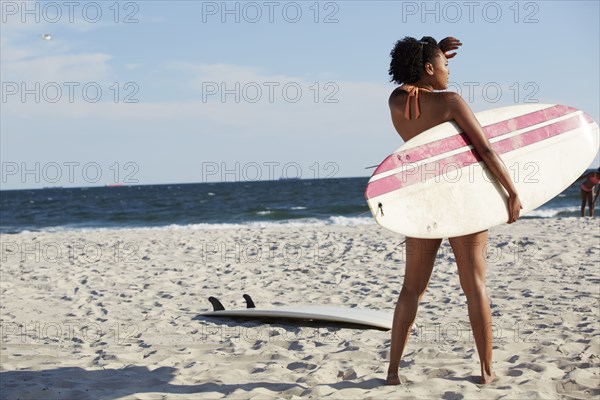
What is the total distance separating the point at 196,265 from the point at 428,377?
509 centimetres

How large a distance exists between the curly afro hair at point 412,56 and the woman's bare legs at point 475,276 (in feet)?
2.54

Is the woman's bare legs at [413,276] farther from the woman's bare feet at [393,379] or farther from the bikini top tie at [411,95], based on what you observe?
the bikini top tie at [411,95]

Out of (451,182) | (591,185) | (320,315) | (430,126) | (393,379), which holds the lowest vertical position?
(393,379)

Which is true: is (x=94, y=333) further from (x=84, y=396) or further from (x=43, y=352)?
(x=84, y=396)

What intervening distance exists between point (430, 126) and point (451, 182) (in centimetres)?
28

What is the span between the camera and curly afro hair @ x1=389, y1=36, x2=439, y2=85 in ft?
9.50

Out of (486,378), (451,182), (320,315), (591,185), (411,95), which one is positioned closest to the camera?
(411,95)

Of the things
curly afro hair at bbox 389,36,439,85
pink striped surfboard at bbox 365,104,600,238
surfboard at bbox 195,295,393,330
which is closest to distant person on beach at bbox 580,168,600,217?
surfboard at bbox 195,295,393,330

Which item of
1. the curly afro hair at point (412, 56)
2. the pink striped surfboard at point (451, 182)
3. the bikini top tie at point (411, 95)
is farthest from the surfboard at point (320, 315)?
the curly afro hair at point (412, 56)

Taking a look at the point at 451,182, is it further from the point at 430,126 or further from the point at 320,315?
the point at 320,315

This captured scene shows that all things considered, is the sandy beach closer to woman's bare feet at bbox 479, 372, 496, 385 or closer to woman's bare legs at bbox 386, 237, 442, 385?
woman's bare feet at bbox 479, 372, 496, 385

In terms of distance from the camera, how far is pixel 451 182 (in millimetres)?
2973

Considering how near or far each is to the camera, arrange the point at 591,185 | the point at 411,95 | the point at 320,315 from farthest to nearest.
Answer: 1. the point at 591,185
2. the point at 320,315
3. the point at 411,95

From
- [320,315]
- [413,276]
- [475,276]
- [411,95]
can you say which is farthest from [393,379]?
[320,315]
